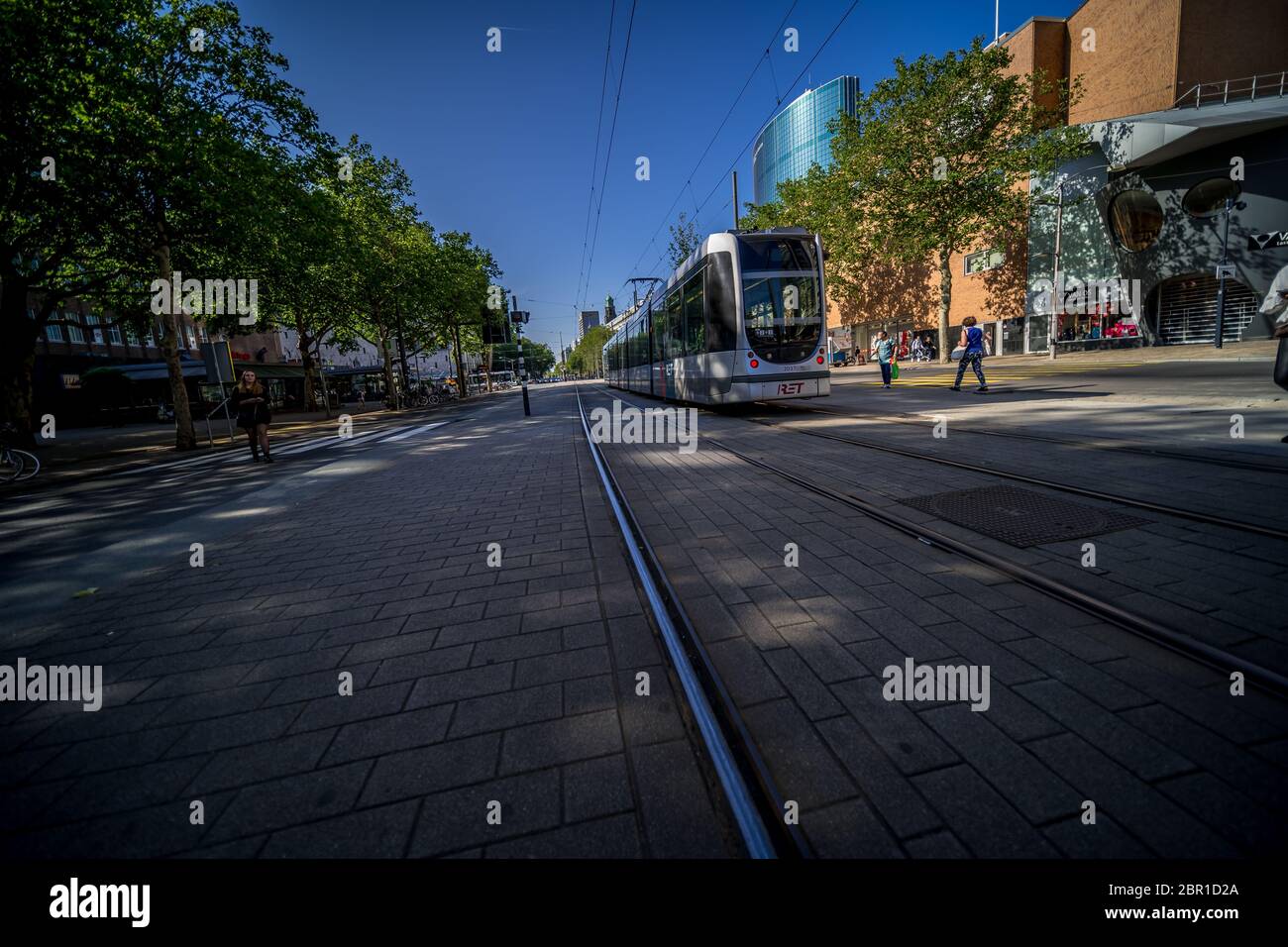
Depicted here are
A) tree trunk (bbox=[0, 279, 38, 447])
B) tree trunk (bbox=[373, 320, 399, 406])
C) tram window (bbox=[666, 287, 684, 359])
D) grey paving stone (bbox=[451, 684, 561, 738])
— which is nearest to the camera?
grey paving stone (bbox=[451, 684, 561, 738])

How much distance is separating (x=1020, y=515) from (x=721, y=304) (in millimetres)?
7902

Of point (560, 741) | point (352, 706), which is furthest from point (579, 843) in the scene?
point (352, 706)

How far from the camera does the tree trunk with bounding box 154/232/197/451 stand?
45.2 feet

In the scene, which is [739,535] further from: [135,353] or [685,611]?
[135,353]

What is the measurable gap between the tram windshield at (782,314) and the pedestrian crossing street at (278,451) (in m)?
9.82

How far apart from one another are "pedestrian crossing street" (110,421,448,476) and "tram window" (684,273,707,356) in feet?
26.9

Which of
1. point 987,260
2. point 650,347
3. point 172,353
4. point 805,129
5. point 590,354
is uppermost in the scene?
point 805,129

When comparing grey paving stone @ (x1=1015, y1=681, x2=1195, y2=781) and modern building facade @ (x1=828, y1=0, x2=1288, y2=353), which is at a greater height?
modern building facade @ (x1=828, y1=0, x2=1288, y2=353)

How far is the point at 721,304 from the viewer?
10945 mm

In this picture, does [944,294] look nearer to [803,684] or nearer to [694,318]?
[694,318]

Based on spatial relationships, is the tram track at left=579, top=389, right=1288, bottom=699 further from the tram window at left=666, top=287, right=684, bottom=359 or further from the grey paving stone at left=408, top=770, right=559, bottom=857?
the tram window at left=666, top=287, right=684, bottom=359

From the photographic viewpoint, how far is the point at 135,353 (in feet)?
117

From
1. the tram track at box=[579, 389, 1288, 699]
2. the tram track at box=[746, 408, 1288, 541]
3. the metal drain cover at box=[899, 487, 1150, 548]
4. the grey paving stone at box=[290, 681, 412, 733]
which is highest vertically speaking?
the tram track at box=[746, 408, 1288, 541]

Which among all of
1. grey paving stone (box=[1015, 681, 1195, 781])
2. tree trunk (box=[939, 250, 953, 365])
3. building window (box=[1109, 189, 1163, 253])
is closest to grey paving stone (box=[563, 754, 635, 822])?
grey paving stone (box=[1015, 681, 1195, 781])
